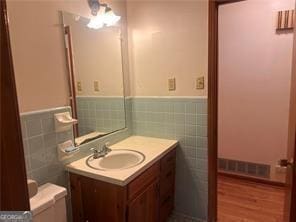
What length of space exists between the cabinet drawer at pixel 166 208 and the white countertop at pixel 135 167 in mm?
483

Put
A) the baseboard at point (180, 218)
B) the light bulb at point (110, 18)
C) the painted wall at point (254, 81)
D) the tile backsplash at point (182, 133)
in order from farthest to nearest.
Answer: the painted wall at point (254, 81) → the baseboard at point (180, 218) → the tile backsplash at point (182, 133) → the light bulb at point (110, 18)

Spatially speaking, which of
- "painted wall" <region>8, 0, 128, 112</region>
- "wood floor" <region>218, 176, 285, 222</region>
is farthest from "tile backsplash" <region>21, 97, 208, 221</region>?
"painted wall" <region>8, 0, 128, 112</region>

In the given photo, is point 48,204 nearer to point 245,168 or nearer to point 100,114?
point 100,114

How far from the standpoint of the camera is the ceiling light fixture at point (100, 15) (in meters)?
1.83

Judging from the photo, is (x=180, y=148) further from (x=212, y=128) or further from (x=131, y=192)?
(x=131, y=192)

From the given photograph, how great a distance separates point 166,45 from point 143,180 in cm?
119

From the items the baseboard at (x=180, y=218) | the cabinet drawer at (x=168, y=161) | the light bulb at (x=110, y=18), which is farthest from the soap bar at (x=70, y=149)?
the baseboard at (x=180, y=218)

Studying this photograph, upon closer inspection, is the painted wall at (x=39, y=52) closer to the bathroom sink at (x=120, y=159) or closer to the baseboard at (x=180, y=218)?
the bathroom sink at (x=120, y=159)

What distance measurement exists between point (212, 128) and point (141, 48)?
1.00m

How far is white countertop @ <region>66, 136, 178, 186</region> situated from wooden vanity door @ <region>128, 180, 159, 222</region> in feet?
0.67

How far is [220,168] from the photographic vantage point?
10.4ft

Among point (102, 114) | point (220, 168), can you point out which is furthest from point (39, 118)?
point (220, 168)

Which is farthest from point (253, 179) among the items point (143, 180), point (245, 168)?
point (143, 180)

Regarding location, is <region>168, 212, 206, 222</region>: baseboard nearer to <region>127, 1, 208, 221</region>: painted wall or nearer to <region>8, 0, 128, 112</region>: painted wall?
<region>127, 1, 208, 221</region>: painted wall
